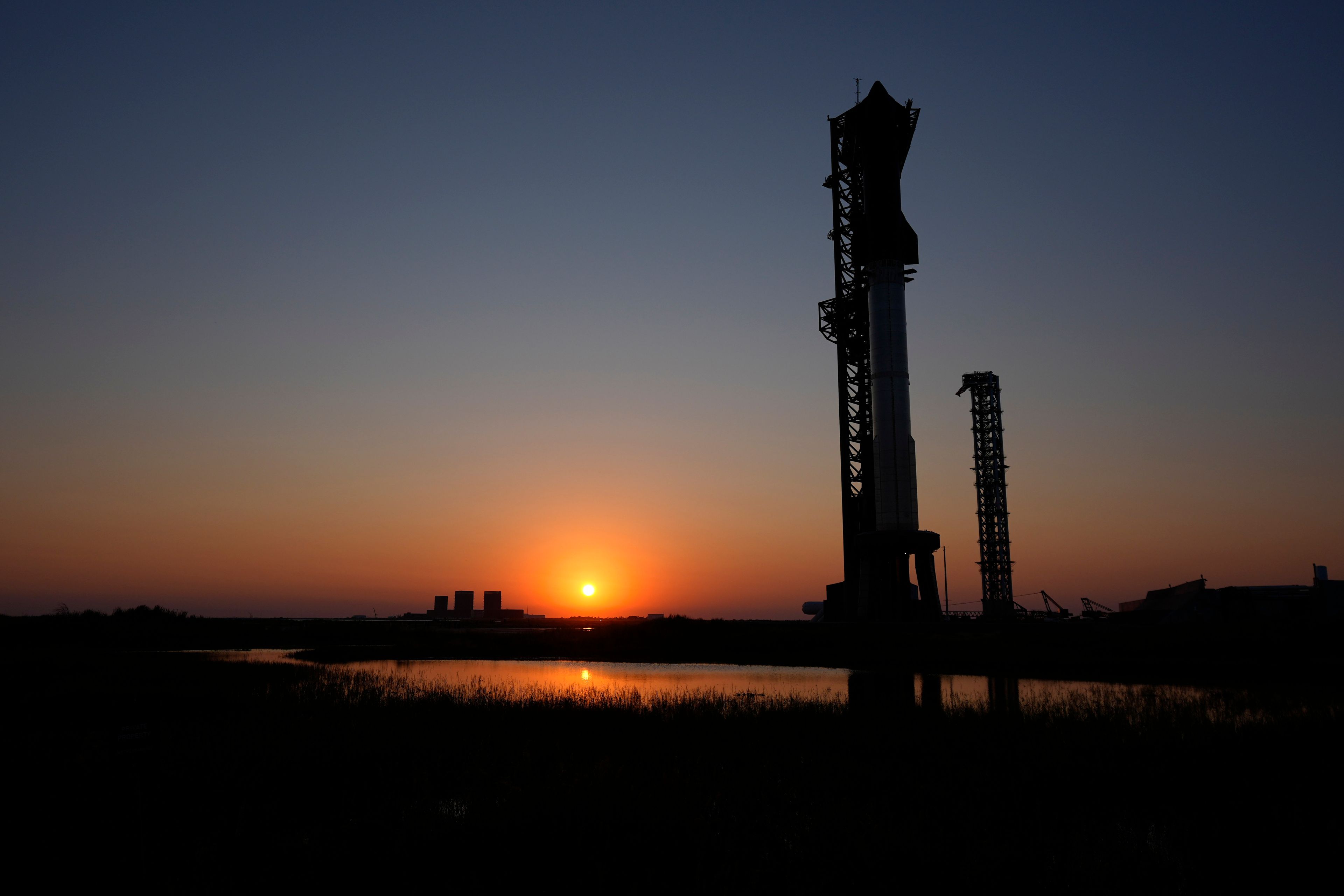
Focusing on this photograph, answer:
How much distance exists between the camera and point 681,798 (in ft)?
41.7

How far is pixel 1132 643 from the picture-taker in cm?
4469

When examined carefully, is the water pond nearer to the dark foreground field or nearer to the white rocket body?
the dark foreground field

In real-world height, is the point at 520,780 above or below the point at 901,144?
below

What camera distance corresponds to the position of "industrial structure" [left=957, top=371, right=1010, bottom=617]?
Result: 283 feet

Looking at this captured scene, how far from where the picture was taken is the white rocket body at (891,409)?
184 ft

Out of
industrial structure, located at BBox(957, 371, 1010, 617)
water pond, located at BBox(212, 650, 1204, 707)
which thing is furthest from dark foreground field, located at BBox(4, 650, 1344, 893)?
industrial structure, located at BBox(957, 371, 1010, 617)

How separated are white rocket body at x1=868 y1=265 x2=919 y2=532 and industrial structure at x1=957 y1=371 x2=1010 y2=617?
35408 millimetres

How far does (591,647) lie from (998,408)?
54018 millimetres

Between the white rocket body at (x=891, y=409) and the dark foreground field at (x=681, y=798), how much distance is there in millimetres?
33745

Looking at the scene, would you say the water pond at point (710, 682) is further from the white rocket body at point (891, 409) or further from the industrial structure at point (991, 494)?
the industrial structure at point (991, 494)

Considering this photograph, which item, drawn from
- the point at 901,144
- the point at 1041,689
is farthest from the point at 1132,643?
the point at 901,144

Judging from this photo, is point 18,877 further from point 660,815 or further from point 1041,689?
point 1041,689

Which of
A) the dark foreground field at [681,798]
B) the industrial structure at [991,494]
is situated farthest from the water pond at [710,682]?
the industrial structure at [991,494]

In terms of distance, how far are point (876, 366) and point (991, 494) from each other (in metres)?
38.5
